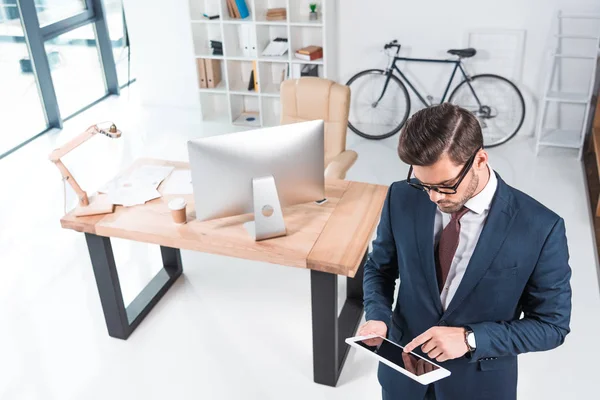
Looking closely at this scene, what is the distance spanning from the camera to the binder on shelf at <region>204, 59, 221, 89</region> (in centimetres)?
584

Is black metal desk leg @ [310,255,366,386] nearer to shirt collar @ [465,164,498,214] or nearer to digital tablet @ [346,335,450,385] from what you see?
digital tablet @ [346,335,450,385]

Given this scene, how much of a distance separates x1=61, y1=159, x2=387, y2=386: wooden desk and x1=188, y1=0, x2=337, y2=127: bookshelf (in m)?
2.55

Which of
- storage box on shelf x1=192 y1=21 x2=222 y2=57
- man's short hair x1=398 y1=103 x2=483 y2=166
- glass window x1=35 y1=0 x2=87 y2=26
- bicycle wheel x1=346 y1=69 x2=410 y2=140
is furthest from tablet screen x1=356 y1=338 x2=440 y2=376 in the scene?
glass window x1=35 y1=0 x2=87 y2=26

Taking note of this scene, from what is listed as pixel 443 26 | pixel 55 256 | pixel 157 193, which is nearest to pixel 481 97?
pixel 443 26

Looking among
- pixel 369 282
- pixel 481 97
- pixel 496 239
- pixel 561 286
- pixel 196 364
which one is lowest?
pixel 196 364

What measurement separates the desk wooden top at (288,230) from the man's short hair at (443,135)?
1156 mm

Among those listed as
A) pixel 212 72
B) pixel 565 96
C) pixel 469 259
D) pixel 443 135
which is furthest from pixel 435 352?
pixel 212 72

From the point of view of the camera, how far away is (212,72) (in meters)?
5.89

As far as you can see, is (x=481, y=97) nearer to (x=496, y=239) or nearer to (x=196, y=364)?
(x=196, y=364)

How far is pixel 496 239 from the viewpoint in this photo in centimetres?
152

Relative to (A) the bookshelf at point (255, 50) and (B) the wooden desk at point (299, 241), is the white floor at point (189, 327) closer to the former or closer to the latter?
Result: (B) the wooden desk at point (299, 241)

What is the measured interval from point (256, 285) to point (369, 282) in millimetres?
1876

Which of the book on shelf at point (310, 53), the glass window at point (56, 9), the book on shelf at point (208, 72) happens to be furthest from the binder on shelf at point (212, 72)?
the glass window at point (56, 9)

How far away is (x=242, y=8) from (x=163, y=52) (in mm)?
1206
